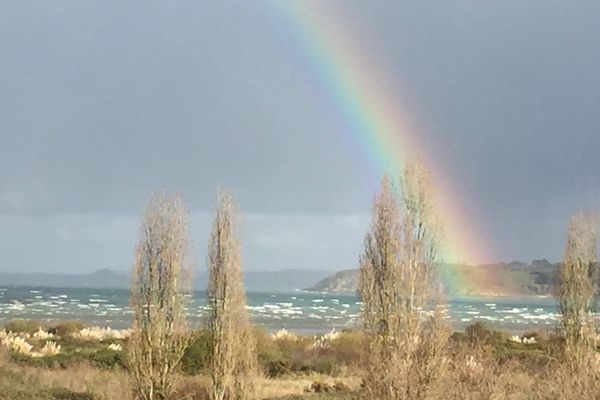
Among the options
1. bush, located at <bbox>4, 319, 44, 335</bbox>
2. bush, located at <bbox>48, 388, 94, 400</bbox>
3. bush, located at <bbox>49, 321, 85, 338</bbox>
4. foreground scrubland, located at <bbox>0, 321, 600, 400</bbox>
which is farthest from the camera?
bush, located at <bbox>4, 319, 44, 335</bbox>

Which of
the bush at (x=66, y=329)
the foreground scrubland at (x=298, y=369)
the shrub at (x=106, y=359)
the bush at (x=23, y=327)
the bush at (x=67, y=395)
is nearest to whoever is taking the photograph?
the foreground scrubland at (x=298, y=369)

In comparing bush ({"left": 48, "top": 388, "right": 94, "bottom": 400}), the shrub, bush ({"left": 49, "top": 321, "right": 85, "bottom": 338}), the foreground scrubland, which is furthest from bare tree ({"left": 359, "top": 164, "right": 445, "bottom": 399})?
bush ({"left": 49, "top": 321, "right": 85, "bottom": 338})

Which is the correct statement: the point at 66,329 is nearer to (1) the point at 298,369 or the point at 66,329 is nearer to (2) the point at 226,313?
(1) the point at 298,369

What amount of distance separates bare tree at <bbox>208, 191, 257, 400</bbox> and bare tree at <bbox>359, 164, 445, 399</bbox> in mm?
2658

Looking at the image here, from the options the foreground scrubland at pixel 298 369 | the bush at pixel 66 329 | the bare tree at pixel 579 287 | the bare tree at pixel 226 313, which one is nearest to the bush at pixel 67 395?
the foreground scrubland at pixel 298 369

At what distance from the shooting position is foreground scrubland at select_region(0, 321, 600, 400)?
44.9 feet

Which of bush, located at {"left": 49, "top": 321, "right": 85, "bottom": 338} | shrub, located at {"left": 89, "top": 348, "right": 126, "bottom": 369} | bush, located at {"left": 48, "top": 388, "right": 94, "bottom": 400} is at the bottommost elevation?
bush, located at {"left": 48, "top": 388, "right": 94, "bottom": 400}

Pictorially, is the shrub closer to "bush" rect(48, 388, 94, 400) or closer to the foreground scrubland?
the foreground scrubland

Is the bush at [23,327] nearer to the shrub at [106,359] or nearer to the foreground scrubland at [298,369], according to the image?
the foreground scrubland at [298,369]

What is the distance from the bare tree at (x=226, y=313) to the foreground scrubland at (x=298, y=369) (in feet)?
2.55

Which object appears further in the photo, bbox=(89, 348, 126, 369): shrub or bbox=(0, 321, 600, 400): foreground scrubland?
bbox=(89, 348, 126, 369): shrub

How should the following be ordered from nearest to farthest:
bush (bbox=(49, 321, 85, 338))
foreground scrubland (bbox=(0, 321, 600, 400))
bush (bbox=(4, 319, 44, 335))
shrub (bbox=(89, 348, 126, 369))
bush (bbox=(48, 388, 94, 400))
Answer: foreground scrubland (bbox=(0, 321, 600, 400)) < bush (bbox=(48, 388, 94, 400)) < shrub (bbox=(89, 348, 126, 369)) < bush (bbox=(49, 321, 85, 338)) < bush (bbox=(4, 319, 44, 335))

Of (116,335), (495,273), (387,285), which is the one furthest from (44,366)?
(495,273)

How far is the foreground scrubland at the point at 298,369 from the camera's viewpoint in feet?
44.9
